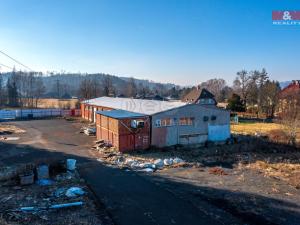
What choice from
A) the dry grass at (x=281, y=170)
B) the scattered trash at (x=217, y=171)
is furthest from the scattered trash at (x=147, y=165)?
the dry grass at (x=281, y=170)

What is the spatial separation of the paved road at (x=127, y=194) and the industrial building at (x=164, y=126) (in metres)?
2.67

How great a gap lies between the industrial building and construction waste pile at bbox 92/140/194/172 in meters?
1.41

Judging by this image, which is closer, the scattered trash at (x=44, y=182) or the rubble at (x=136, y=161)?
the scattered trash at (x=44, y=182)

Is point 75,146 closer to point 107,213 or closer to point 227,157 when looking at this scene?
point 227,157

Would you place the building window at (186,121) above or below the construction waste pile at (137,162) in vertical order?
above

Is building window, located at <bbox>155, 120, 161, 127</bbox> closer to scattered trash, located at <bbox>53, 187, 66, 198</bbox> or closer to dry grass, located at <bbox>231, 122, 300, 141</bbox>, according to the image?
scattered trash, located at <bbox>53, 187, 66, 198</bbox>

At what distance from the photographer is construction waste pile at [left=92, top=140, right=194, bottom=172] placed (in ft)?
52.8

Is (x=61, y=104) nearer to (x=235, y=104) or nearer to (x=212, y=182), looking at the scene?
(x=235, y=104)

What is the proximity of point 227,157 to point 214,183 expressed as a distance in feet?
22.3

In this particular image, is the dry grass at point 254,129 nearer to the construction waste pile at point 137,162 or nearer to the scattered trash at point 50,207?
the construction waste pile at point 137,162

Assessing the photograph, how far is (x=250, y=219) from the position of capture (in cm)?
915

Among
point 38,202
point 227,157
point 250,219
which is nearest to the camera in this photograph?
point 250,219

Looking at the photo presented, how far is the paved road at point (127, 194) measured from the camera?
9.09m

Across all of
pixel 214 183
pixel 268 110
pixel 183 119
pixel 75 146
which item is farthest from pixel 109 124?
pixel 268 110
